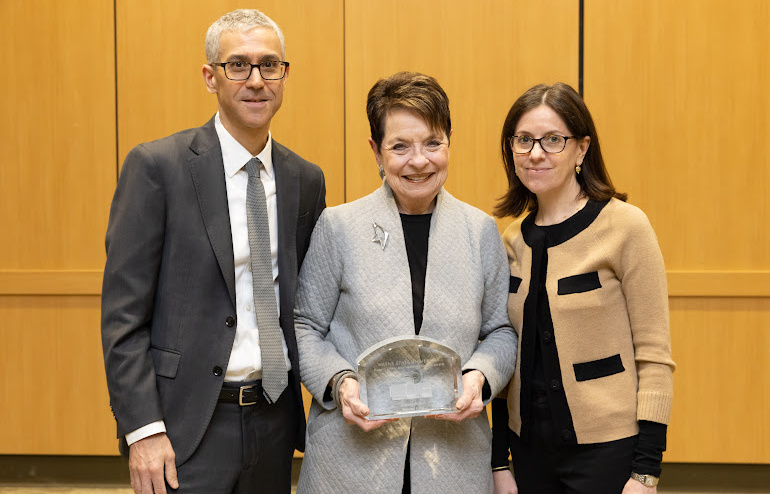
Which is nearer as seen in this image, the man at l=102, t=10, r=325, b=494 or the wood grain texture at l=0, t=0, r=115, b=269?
the man at l=102, t=10, r=325, b=494

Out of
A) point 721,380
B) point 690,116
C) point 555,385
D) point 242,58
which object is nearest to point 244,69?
point 242,58

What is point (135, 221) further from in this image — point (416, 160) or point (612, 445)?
point (612, 445)

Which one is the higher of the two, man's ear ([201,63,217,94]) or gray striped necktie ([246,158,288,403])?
man's ear ([201,63,217,94])

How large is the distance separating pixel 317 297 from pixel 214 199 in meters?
0.38

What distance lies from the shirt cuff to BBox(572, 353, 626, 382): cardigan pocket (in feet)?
3.51

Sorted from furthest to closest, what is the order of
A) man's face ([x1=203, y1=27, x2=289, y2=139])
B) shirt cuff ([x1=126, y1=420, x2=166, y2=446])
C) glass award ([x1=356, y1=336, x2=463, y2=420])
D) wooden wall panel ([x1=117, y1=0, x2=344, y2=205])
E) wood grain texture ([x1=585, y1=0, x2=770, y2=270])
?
1. wooden wall panel ([x1=117, y1=0, x2=344, y2=205])
2. wood grain texture ([x1=585, y1=0, x2=770, y2=270])
3. man's face ([x1=203, y1=27, x2=289, y2=139])
4. shirt cuff ([x1=126, y1=420, x2=166, y2=446])
5. glass award ([x1=356, y1=336, x2=463, y2=420])

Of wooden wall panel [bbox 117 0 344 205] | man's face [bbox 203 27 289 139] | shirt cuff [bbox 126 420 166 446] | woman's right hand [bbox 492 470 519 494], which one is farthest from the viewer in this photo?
wooden wall panel [bbox 117 0 344 205]

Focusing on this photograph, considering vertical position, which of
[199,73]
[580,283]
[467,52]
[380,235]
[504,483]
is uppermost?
[467,52]

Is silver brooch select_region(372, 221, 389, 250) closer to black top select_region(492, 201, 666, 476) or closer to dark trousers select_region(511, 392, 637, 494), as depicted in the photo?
black top select_region(492, 201, 666, 476)

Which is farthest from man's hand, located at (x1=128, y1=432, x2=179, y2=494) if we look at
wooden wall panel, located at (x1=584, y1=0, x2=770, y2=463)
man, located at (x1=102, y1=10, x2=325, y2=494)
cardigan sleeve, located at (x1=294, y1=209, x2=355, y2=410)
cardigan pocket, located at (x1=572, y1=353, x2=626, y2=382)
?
wooden wall panel, located at (x1=584, y1=0, x2=770, y2=463)

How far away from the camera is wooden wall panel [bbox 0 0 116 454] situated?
3.74m

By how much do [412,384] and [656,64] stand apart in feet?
8.83

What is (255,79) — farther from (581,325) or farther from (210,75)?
(581,325)

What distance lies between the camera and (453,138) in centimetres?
372
